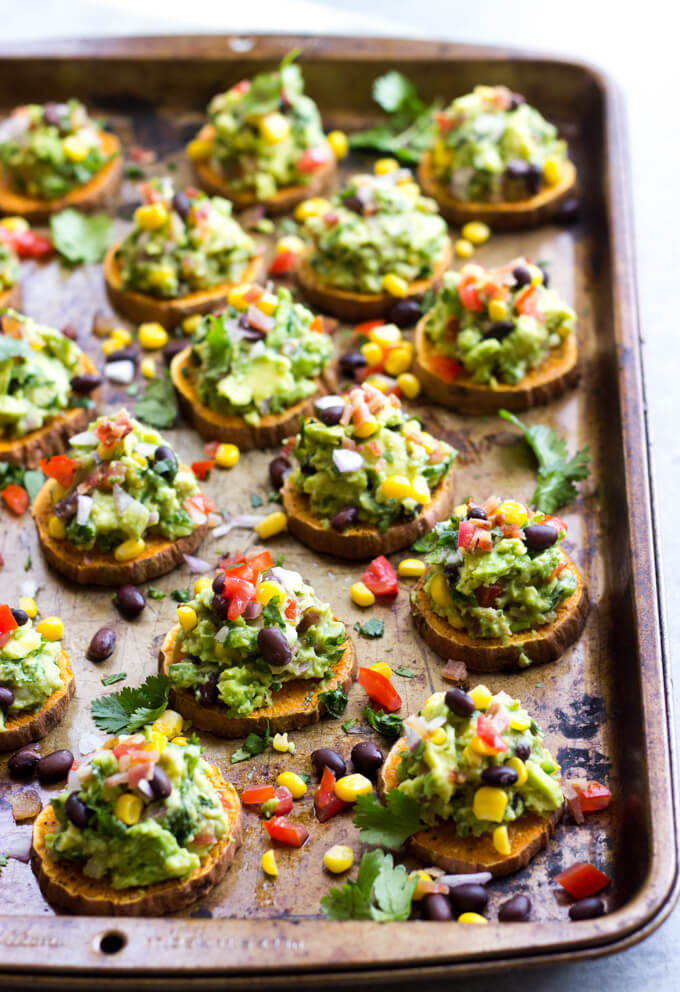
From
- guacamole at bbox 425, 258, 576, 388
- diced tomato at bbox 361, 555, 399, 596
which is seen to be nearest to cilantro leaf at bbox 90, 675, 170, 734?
diced tomato at bbox 361, 555, 399, 596

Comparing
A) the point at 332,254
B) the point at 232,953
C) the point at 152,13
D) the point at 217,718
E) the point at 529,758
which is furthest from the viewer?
the point at 152,13

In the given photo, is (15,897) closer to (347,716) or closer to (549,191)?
(347,716)

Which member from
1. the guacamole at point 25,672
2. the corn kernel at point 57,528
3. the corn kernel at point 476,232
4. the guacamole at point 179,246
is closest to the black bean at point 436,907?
the guacamole at point 25,672

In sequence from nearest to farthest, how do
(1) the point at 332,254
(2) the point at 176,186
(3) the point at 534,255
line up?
(1) the point at 332,254 → (3) the point at 534,255 → (2) the point at 176,186

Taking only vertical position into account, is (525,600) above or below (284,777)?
above

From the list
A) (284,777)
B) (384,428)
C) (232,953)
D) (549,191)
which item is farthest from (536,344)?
(232,953)

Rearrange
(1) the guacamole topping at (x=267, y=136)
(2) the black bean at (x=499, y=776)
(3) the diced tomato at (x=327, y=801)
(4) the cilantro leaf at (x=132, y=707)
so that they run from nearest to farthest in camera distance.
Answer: (2) the black bean at (x=499, y=776)
(3) the diced tomato at (x=327, y=801)
(4) the cilantro leaf at (x=132, y=707)
(1) the guacamole topping at (x=267, y=136)

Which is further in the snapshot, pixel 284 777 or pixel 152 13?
pixel 152 13

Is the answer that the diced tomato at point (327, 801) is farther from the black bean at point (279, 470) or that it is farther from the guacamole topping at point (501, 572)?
the black bean at point (279, 470)
